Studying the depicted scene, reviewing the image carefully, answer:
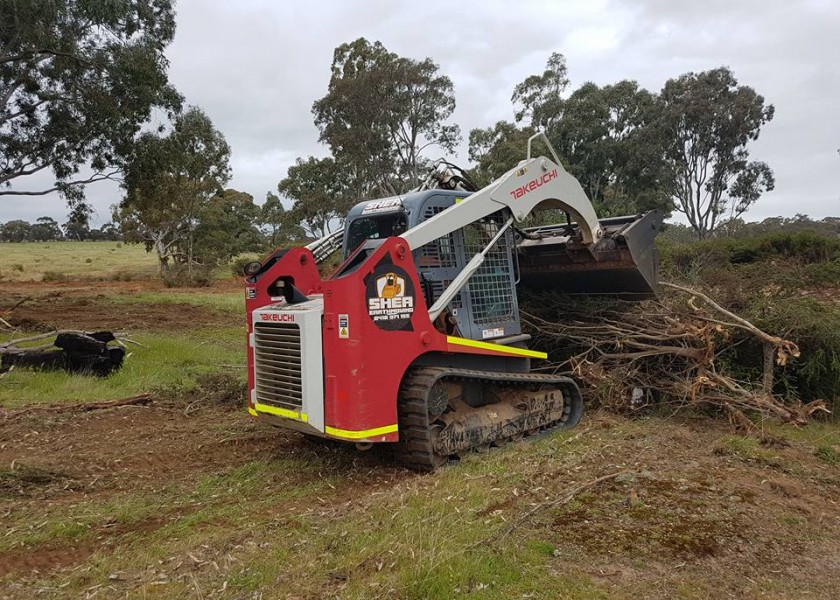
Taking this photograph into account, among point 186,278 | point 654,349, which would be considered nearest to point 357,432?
point 654,349

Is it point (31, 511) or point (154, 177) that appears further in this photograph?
point (154, 177)

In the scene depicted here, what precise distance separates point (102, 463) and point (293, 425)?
1.88 metres

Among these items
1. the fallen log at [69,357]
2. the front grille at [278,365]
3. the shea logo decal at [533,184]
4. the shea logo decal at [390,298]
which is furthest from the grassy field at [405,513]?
the shea logo decal at [533,184]

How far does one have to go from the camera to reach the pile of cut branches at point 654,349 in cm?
689

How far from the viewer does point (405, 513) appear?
4023 mm

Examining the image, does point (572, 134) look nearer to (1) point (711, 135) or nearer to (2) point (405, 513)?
(1) point (711, 135)

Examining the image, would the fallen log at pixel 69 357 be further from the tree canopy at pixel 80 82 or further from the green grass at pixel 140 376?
the tree canopy at pixel 80 82

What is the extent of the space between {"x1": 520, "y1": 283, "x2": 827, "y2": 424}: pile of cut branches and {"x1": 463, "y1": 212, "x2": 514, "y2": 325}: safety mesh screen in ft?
5.01

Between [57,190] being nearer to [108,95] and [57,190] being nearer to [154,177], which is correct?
[154,177]

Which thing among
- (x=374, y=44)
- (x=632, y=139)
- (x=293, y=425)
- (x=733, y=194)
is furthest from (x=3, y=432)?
(x=733, y=194)

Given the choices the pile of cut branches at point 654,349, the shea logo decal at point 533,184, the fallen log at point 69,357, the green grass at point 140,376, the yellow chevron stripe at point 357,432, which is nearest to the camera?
the yellow chevron stripe at point 357,432

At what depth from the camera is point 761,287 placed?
322 inches

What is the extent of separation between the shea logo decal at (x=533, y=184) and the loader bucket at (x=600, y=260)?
3.24 ft

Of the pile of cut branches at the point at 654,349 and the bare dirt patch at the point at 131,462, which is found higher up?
the pile of cut branches at the point at 654,349
